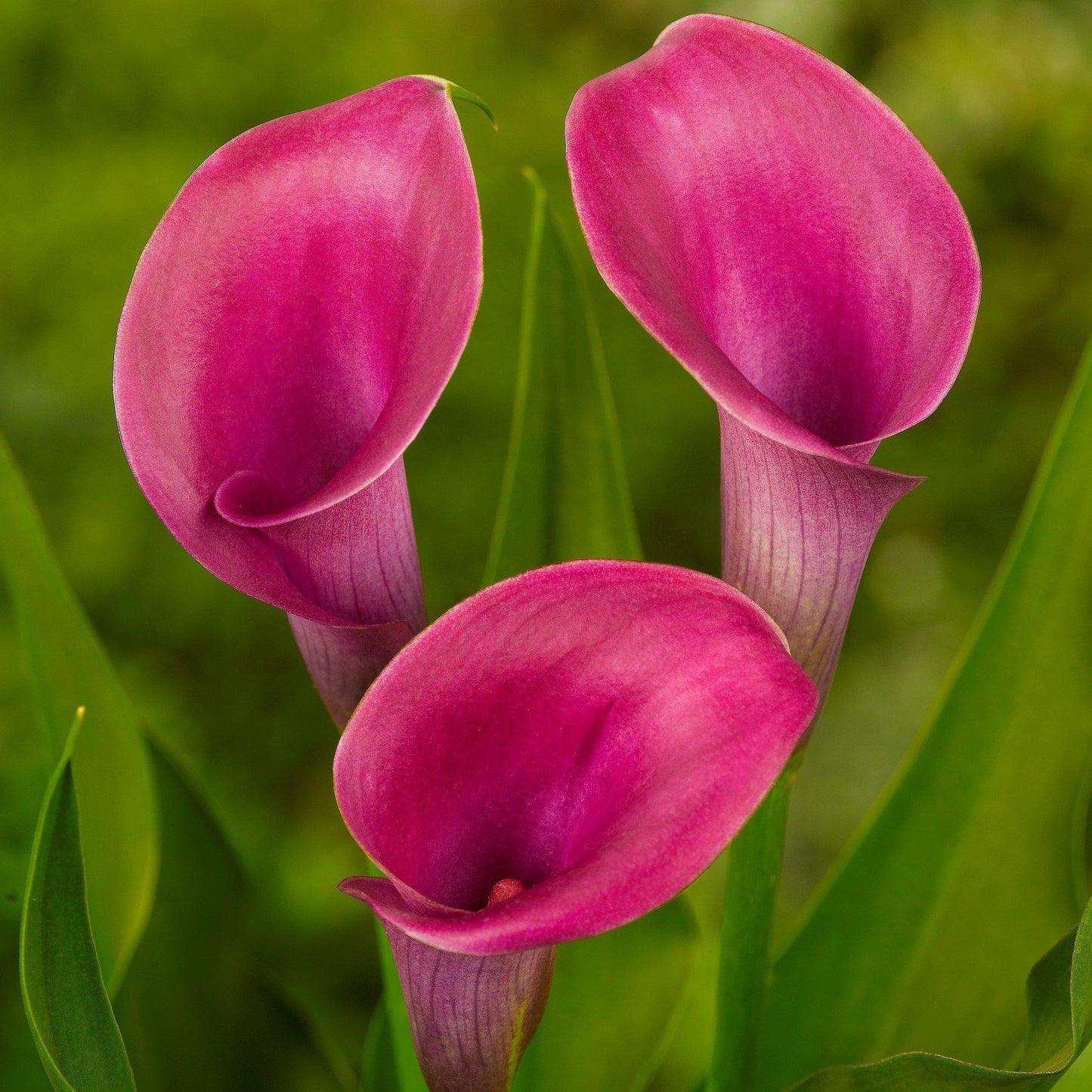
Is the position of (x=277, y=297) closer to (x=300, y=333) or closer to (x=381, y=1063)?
(x=300, y=333)

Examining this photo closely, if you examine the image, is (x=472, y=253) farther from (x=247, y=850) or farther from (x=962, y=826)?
(x=247, y=850)

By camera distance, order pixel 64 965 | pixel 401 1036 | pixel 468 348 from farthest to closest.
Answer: pixel 468 348
pixel 401 1036
pixel 64 965

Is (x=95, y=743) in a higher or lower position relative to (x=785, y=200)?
lower

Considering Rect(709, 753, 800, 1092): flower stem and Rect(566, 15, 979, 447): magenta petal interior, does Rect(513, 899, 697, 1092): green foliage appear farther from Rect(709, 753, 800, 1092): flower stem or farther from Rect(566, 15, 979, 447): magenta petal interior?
Rect(566, 15, 979, 447): magenta petal interior

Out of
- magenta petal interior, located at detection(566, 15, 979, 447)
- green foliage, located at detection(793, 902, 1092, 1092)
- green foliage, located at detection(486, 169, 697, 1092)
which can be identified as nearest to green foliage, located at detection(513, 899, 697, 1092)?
green foliage, located at detection(486, 169, 697, 1092)

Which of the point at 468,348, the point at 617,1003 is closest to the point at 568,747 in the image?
the point at 617,1003

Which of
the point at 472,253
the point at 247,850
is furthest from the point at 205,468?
the point at 247,850
